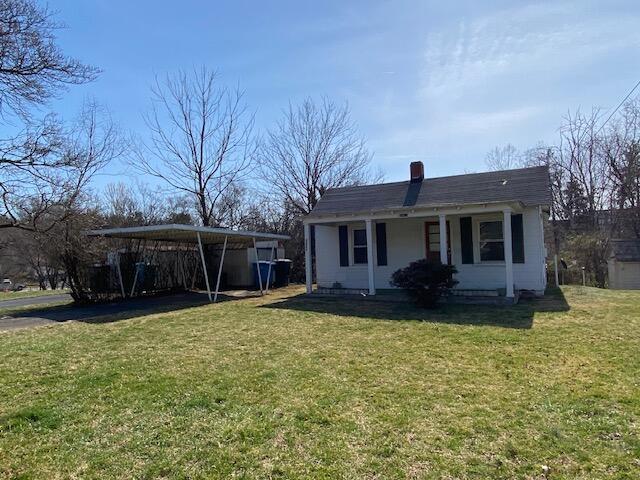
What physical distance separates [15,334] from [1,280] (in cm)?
4680

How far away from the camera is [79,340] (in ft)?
24.2

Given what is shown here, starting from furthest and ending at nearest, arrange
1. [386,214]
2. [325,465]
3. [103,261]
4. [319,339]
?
[103,261], [386,214], [319,339], [325,465]

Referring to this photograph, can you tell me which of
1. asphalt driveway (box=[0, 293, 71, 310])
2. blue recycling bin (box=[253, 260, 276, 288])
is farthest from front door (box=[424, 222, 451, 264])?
asphalt driveway (box=[0, 293, 71, 310])

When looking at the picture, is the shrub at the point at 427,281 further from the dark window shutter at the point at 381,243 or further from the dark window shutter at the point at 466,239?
the dark window shutter at the point at 381,243

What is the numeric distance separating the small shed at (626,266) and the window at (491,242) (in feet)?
42.1

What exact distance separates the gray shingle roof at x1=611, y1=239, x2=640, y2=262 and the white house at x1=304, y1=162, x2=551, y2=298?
35.4 ft

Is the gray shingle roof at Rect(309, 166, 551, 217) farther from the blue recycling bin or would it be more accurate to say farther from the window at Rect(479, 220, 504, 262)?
the blue recycling bin

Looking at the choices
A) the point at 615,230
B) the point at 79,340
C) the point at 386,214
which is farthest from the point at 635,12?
the point at 615,230

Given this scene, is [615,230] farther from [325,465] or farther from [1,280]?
[1,280]

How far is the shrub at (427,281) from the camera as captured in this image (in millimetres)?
9859

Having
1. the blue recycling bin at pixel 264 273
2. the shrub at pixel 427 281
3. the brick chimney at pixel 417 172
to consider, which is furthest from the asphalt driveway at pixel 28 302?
the brick chimney at pixel 417 172

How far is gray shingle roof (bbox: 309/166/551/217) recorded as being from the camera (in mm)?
11969

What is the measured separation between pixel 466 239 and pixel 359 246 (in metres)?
3.26

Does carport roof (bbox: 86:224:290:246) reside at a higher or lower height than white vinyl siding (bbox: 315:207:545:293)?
higher
